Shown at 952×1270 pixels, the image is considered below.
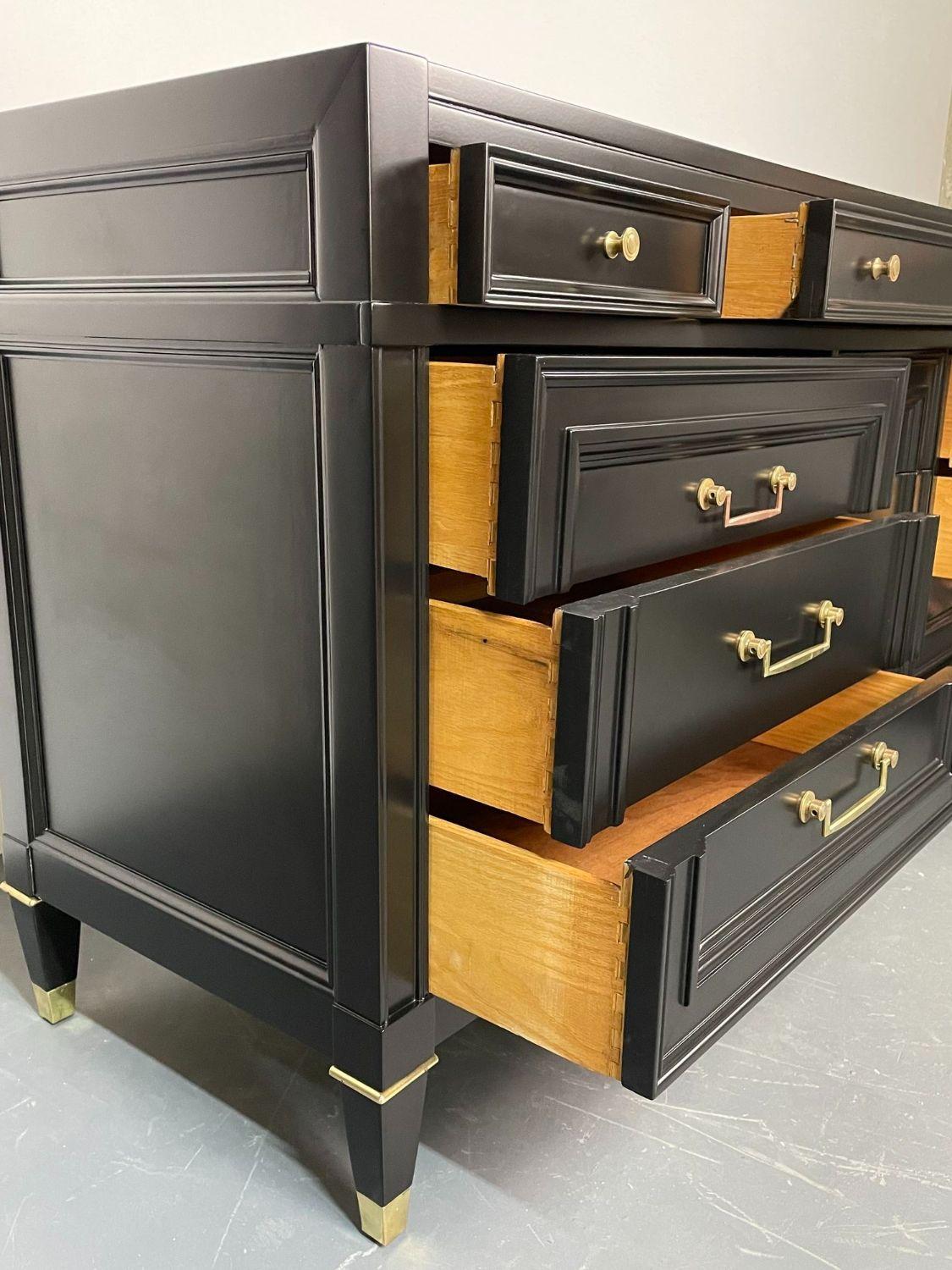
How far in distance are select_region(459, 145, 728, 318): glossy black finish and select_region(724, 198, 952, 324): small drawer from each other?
0.27 feet

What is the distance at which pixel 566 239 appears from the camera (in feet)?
2.58

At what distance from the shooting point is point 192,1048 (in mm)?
1118

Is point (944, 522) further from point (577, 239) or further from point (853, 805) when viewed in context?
point (577, 239)

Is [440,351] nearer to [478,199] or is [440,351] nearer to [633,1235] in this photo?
[478,199]

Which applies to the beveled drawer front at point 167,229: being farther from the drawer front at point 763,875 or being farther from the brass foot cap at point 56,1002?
the brass foot cap at point 56,1002

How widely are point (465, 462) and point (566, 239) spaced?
0.18m

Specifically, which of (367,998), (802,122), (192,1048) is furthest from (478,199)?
(802,122)

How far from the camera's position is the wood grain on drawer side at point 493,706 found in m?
0.75

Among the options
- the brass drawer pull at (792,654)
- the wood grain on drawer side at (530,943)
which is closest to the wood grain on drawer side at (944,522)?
the brass drawer pull at (792,654)

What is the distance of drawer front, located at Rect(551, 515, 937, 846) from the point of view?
74 cm

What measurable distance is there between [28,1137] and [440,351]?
790 mm

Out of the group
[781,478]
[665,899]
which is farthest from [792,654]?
[665,899]

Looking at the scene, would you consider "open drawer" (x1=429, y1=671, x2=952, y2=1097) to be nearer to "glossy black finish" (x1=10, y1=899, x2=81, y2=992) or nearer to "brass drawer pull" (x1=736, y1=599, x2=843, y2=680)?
"brass drawer pull" (x1=736, y1=599, x2=843, y2=680)

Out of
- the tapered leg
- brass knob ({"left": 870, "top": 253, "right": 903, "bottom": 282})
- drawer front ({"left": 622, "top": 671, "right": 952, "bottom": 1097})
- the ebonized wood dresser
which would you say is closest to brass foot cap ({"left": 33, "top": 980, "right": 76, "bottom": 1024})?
the tapered leg
